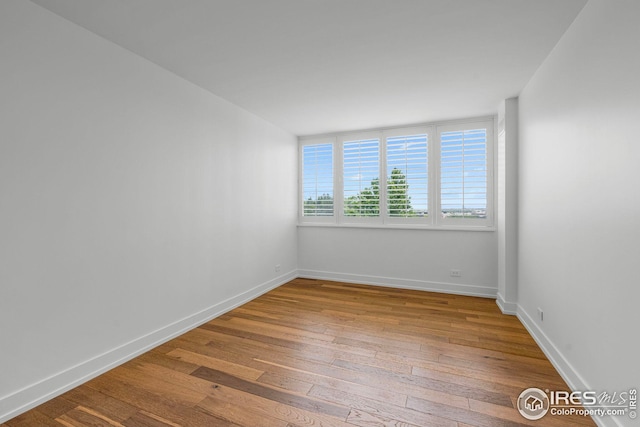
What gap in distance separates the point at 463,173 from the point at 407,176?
779 mm

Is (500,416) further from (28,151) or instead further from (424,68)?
(28,151)

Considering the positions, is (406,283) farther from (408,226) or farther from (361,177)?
(361,177)

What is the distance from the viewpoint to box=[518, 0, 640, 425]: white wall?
1.46 meters

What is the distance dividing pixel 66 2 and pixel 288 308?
3.34 meters

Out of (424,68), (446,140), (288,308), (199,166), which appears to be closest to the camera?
(424,68)

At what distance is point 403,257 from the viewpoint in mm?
4559

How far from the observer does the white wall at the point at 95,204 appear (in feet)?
→ 5.89

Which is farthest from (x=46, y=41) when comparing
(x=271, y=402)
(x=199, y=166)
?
(x=271, y=402)

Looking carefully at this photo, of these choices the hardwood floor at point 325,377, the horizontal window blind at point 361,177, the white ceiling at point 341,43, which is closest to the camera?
the hardwood floor at point 325,377

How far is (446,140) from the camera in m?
4.32

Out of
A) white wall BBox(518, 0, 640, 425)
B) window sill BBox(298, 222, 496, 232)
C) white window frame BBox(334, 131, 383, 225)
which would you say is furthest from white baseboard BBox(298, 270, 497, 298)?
white wall BBox(518, 0, 640, 425)
